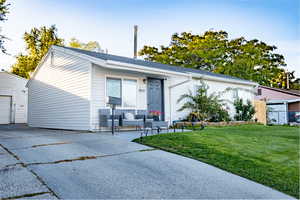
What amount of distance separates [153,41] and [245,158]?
21324mm

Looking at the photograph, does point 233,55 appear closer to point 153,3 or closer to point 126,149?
point 153,3

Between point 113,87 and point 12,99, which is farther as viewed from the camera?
point 12,99

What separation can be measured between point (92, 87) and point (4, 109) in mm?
10932

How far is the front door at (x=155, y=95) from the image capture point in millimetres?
9775

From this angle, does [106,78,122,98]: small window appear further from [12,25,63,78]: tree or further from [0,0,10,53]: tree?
[12,25,63,78]: tree

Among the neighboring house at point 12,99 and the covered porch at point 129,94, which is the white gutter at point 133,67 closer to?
the covered porch at point 129,94

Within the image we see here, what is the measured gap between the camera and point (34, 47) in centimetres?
2369

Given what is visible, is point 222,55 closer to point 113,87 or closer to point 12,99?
point 113,87

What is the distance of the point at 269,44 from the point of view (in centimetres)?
2356

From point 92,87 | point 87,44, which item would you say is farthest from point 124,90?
point 87,44

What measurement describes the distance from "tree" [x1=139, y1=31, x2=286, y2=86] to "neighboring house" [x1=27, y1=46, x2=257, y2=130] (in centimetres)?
1091

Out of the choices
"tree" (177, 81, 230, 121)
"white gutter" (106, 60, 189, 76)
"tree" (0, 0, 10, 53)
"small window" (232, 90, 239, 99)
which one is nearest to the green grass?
"white gutter" (106, 60, 189, 76)

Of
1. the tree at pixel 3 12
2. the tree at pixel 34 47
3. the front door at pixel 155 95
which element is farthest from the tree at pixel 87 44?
the front door at pixel 155 95

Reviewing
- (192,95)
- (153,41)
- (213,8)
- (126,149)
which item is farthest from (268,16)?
(153,41)
